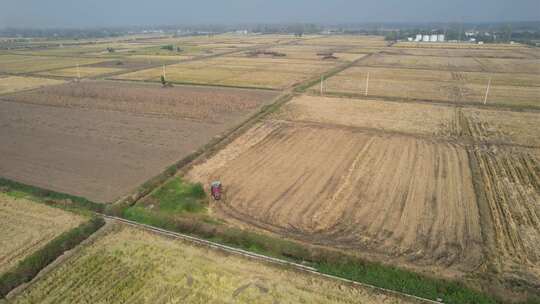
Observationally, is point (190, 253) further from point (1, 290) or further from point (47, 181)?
point (47, 181)

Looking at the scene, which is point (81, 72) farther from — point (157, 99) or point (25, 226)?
point (25, 226)

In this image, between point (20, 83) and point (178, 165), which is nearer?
point (178, 165)

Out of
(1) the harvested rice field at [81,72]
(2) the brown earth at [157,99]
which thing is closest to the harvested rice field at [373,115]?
(2) the brown earth at [157,99]

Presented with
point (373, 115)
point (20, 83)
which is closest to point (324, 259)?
point (373, 115)

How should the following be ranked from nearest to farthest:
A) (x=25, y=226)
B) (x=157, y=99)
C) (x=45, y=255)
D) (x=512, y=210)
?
(x=45, y=255), (x=25, y=226), (x=512, y=210), (x=157, y=99)

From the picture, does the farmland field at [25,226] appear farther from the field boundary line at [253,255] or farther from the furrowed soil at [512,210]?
the furrowed soil at [512,210]

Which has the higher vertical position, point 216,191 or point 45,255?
point 216,191

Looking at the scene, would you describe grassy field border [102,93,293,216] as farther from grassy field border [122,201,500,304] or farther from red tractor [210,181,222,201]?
red tractor [210,181,222,201]
